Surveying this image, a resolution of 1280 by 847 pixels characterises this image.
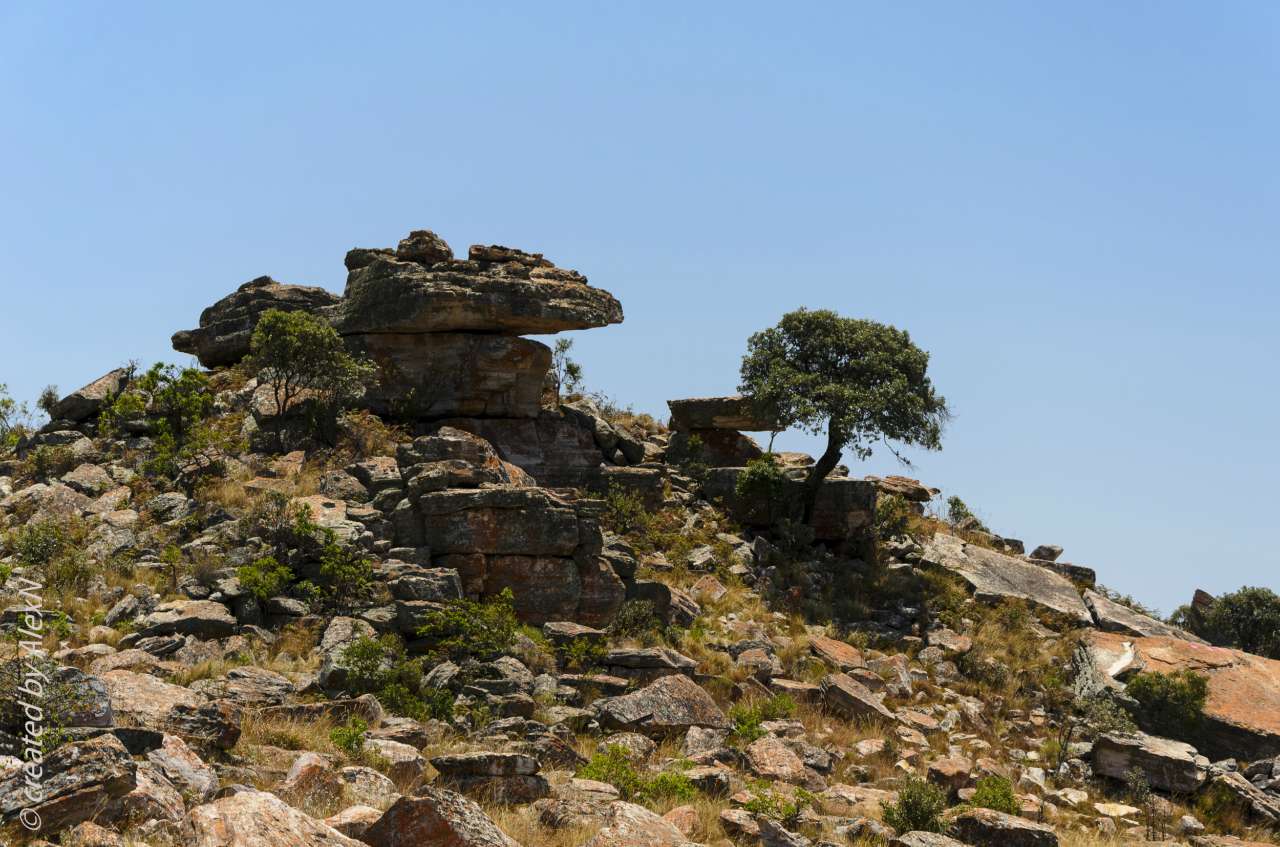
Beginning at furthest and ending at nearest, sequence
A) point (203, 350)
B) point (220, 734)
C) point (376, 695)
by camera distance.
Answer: point (203, 350), point (376, 695), point (220, 734)

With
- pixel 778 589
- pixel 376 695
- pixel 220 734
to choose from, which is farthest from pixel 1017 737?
pixel 220 734

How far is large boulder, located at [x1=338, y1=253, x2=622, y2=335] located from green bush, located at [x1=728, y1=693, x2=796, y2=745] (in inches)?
546

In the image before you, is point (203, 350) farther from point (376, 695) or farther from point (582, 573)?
point (376, 695)

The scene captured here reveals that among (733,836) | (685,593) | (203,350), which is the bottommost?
(733,836)

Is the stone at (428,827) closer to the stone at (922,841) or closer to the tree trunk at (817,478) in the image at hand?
the stone at (922,841)

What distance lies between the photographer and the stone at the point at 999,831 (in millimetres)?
13656

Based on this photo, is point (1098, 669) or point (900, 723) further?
point (1098, 669)

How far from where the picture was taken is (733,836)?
12.3m

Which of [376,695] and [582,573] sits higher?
[582,573]

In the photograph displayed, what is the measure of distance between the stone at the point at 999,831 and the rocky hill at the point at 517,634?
0.05m

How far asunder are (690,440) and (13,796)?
27.0 metres

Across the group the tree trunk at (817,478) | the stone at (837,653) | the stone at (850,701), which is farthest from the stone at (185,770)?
the tree trunk at (817,478)

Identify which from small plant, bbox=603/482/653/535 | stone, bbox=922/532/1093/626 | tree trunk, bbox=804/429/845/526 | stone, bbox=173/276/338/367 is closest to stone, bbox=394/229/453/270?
stone, bbox=173/276/338/367

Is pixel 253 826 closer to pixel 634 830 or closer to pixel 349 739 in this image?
pixel 634 830
